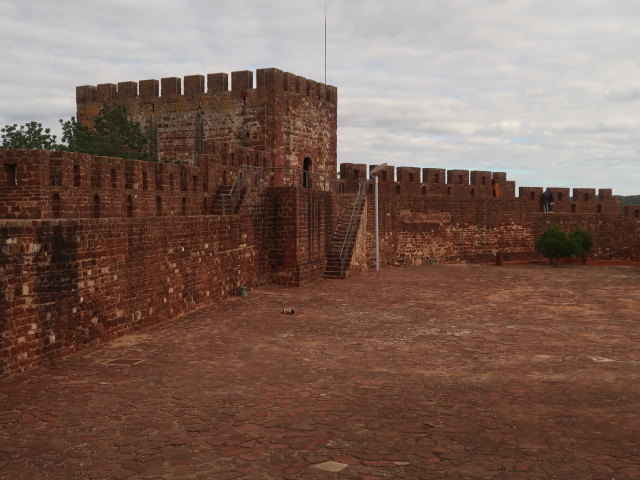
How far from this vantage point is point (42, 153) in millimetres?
9844

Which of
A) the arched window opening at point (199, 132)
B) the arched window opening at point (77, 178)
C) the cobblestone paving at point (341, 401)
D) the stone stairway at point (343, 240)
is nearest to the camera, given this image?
the cobblestone paving at point (341, 401)

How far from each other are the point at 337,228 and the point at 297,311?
8200mm

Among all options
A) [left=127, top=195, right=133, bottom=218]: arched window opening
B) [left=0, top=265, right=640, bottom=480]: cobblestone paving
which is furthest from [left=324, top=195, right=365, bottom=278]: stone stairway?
[left=127, top=195, right=133, bottom=218]: arched window opening

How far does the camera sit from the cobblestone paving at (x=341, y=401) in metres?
5.00

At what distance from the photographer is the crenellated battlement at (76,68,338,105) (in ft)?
70.3

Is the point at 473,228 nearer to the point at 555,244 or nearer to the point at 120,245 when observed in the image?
the point at 555,244

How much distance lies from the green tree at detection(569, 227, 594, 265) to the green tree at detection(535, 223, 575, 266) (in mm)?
207

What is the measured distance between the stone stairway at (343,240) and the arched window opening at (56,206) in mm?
9569

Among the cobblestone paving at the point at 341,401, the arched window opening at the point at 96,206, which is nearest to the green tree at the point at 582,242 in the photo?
the cobblestone paving at the point at 341,401

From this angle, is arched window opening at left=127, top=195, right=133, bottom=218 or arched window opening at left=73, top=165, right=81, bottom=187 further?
arched window opening at left=127, top=195, right=133, bottom=218

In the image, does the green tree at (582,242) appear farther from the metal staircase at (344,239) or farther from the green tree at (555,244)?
the metal staircase at (344,239)

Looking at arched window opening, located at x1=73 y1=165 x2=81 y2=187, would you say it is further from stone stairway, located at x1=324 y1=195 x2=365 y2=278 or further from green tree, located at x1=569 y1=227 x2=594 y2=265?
green tree, located at x1=569 y1=227 x2=594 y2=265


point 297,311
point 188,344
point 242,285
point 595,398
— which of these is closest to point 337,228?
point 242,285

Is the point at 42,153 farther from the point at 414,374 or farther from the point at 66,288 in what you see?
the point at 414,374
